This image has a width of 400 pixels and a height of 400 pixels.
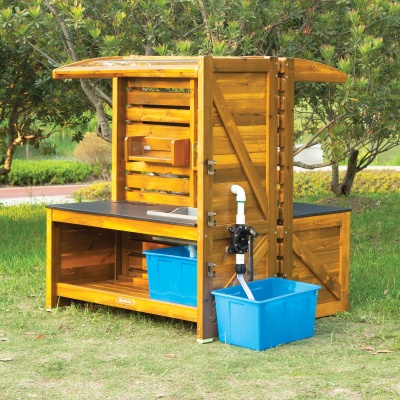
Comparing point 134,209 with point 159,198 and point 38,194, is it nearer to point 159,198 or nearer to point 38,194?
point 159,198

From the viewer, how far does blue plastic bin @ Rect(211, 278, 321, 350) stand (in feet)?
22.1

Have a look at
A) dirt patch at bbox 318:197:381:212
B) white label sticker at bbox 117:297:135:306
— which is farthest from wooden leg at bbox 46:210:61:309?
dirt patch at bbox 318:197:381:212

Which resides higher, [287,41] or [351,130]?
[287,41]

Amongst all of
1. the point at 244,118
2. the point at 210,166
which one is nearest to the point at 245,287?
the point at 210,166

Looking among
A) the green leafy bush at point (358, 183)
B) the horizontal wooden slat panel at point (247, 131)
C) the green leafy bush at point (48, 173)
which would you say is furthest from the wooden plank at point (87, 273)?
the green leafy bush at point (48, 173)

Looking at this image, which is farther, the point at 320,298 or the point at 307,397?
the point at 320,298

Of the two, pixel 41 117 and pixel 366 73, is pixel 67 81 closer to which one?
pixel 41 117

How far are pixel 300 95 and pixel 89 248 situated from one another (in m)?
3.52

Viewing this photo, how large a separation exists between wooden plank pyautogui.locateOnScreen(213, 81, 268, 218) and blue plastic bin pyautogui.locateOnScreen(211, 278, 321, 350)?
619 mm

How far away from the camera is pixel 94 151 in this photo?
20.8 metres

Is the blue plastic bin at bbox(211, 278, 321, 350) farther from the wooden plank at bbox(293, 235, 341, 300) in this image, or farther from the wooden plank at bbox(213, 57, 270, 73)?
the wooden plank at bbox(213, 57, 270, 73)

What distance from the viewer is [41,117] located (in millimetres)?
13406

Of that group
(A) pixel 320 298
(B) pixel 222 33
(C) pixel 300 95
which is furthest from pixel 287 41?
(A) pixel 320 298

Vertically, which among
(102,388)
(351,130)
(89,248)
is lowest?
(102,388)
